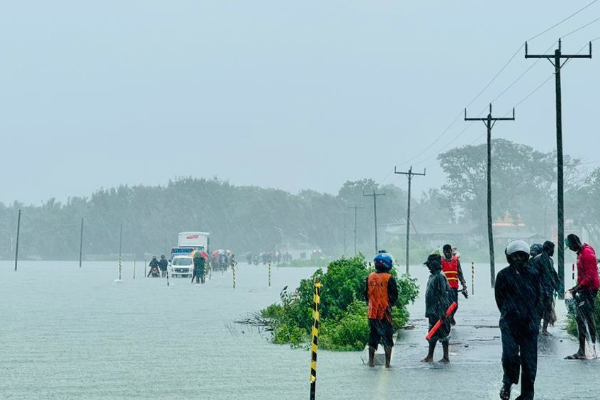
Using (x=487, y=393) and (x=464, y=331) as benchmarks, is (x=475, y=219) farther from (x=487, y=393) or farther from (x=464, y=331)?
(x=487, y=393)

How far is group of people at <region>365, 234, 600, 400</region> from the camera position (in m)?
11.8

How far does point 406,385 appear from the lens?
14.3m

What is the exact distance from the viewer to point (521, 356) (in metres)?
11.8

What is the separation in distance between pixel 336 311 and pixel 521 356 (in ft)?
39.1

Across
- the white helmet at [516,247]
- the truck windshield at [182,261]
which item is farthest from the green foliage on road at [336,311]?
the truck windshield at [182,261]

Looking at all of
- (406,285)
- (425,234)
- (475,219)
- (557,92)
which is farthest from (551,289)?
(425,234)

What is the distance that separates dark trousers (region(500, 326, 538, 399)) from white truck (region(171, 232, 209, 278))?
61628 mm

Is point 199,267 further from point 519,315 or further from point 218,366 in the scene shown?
point 519,315

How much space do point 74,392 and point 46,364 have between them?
393cm

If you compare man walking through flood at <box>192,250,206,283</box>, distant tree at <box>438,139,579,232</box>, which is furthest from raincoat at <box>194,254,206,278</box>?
distant tree at <box>438,139,579,232</box>

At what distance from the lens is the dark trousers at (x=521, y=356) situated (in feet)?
38.3

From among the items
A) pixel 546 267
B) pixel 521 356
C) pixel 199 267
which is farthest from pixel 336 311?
pixel 199 267

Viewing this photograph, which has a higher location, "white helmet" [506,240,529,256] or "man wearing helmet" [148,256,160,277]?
"man wearing helmet" [148,256,160,277]

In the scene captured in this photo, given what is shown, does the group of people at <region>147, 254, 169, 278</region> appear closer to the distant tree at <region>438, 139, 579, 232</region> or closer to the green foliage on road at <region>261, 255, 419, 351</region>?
the green foliage on road at <region>261, 255, 419, 351</region>
